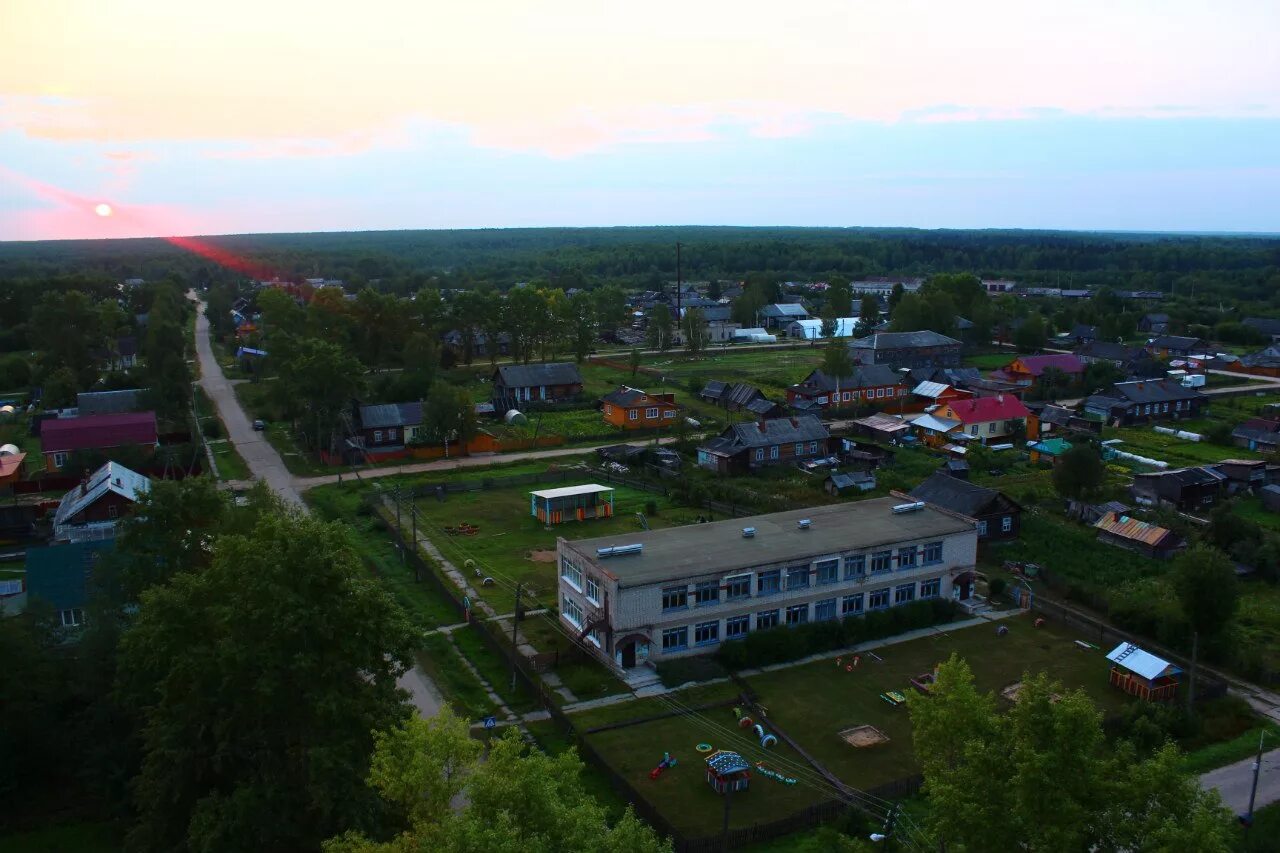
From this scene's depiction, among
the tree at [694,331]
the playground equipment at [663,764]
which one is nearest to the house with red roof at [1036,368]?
the tree at [694,331]

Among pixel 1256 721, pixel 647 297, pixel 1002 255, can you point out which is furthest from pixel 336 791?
pixel 1002 255

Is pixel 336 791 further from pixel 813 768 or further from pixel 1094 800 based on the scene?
pixel 1094 800

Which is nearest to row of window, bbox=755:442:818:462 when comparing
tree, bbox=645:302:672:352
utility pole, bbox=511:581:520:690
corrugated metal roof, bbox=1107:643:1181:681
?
utility pole, bbox=511:581:520:690

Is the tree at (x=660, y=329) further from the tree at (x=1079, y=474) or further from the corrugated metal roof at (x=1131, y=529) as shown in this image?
the corrugated metal roof at (x=1131, y=529)

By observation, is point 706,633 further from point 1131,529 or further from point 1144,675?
point 1131,529

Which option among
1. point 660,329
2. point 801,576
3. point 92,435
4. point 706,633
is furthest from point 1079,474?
point 660,329
